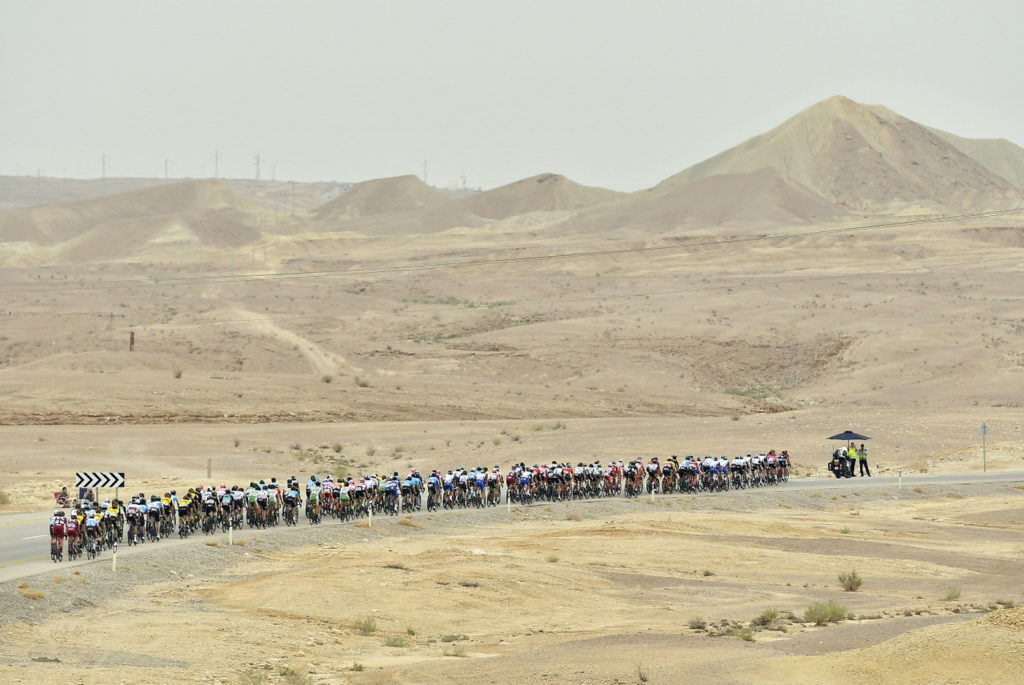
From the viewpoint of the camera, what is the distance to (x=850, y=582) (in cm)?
3080

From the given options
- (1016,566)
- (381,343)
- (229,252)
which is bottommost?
(1016,566)

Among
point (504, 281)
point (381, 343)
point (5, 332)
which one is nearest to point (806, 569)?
point (381, 343)

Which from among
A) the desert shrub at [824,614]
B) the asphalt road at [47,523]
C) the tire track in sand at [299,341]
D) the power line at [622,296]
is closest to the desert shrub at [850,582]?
the desert shrub at [824,614]

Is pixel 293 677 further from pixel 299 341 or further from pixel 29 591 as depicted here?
pixel 299 341

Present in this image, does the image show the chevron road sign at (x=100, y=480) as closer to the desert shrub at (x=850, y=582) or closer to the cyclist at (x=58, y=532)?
the cyclist at (x=58, y=532)

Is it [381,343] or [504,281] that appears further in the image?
[504,281]

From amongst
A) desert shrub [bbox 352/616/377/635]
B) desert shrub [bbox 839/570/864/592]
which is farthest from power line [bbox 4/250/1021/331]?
desert shrub [bbox 352/616/377/635]

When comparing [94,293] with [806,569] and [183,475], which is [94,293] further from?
[806,569]

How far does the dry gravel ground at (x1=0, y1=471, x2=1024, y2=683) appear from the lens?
20.6m

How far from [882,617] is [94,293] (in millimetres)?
120322

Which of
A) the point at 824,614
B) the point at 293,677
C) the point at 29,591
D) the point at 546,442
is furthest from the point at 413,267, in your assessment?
the point at 293,677

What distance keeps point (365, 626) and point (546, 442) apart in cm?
3893

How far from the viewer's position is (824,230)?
559ft

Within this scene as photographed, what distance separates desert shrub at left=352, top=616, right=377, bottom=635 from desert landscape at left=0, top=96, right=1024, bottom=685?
10 cm
